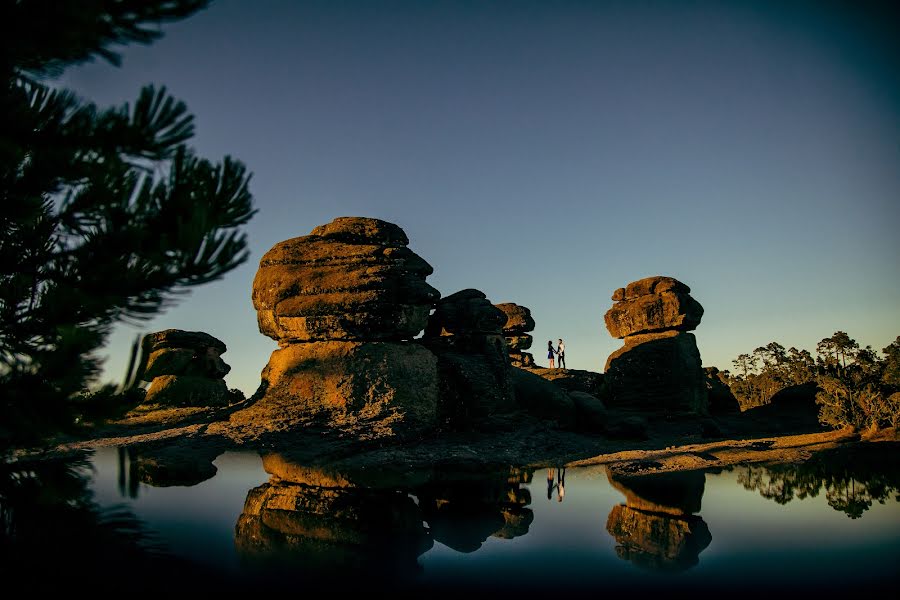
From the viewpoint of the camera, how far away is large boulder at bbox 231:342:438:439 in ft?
42.8

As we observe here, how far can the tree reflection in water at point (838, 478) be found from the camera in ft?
28.0

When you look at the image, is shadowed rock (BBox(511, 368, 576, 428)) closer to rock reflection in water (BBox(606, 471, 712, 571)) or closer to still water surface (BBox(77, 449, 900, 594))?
still water surface (BBox(77, 449, 900, 594))

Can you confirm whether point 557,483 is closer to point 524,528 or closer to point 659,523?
point 659,523

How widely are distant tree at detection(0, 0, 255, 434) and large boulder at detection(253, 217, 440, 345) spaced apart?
384 inches

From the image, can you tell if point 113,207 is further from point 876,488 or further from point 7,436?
point 876,488

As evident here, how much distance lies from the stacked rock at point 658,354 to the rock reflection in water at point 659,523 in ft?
34.3

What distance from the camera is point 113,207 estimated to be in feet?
13.7

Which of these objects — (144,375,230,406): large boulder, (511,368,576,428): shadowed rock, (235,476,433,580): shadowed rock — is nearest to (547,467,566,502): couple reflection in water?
(235,476,433,580): shadowed rock

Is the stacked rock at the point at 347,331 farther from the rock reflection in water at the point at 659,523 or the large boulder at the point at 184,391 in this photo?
the rock reflection in water at the point at 659,523

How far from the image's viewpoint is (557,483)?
10.0 m

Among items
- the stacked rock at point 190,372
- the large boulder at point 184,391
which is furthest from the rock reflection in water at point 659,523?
the large boulder at point 184,391

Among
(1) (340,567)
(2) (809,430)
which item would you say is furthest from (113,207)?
(2) (809,430)

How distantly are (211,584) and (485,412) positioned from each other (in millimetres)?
11078

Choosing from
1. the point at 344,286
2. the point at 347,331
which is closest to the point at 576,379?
the point at 347,331
